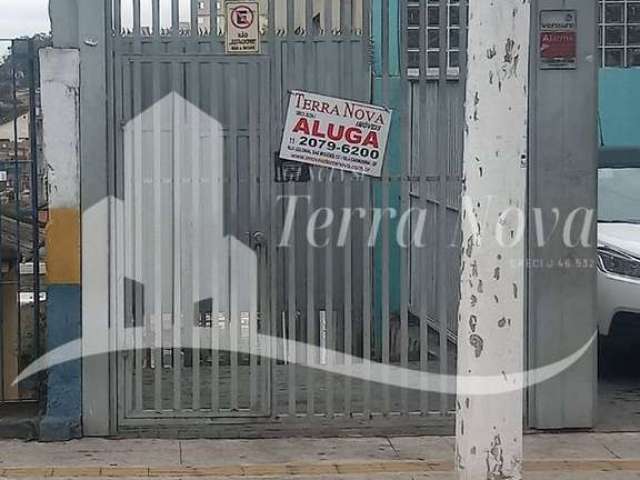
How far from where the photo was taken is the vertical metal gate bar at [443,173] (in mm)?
7504

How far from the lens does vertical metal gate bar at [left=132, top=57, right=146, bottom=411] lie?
24.0 ft

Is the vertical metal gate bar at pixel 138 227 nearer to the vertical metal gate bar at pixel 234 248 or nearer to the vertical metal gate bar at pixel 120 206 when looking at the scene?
the vertical metal gate bar at pixel 120 206

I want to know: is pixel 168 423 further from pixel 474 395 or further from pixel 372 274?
pixel 474 395

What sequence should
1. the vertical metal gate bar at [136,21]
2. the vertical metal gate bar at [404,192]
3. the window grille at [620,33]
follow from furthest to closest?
the window grille at [620,33]
the vertical metal gate bar at [404,192]
the vertical metal gate bar at [136,21]

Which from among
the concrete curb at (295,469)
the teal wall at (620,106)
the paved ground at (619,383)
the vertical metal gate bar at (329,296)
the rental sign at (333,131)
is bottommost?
the concrete curb at (295,469)

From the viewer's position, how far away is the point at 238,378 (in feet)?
24.5

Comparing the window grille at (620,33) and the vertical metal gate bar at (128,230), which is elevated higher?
the window grille at (620,33)

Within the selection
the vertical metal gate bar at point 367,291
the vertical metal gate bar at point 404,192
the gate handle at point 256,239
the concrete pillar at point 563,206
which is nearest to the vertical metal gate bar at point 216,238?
the gate handle at point 256,239

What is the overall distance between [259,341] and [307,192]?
3.24ft

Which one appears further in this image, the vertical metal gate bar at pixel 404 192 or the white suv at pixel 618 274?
the white suv at pixel 618 274

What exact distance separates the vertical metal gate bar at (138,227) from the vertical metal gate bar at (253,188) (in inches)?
26.8

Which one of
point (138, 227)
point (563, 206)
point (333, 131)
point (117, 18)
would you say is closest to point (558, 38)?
point (563, 206)

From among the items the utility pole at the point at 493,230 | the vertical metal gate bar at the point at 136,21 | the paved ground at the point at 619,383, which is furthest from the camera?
the paved ground at the point at 619,383

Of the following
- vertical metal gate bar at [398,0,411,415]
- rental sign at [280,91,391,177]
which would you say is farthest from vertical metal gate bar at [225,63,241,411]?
vertical metal gate bar at [398,0,411,415]
